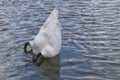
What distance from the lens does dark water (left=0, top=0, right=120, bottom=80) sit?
11.0 m

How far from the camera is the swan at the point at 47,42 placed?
11711 millimetres

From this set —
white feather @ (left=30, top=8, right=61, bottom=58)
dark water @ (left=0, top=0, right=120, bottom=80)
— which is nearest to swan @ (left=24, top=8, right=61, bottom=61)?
white feather @ (left=30, top=8, right=61, bottom=58)

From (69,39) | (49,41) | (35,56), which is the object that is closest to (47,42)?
(49,41)

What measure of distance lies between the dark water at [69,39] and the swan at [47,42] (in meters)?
0.29

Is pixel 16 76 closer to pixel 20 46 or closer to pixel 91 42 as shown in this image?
pixel 20 46

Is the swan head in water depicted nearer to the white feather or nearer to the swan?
the swan

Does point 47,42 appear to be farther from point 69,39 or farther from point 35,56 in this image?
point 69,39

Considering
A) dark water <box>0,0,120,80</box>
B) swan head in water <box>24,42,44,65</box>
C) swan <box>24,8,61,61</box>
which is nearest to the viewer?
dark water <box>0,0,120,80</box>

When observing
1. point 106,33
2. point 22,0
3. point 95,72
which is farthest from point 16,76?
point 22,0

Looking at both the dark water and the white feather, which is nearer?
the dark water

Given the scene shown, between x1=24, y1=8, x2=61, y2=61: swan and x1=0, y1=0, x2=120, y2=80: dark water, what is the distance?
294 mm

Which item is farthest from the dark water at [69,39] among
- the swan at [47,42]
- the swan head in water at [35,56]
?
the swan at [47,42]

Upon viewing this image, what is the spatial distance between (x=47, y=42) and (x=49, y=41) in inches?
3.0

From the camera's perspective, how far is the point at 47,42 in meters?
11.9
